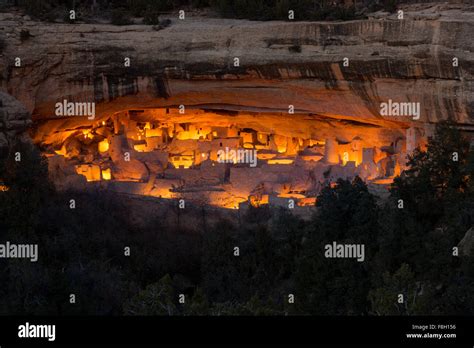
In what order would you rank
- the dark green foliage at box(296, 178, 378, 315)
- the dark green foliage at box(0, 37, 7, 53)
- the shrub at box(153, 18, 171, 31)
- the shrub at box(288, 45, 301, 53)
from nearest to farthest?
1. the dark green foliage at box(296, 178, 378, 315)
2. the shrub at box(288, 45, 301, 53)
3. the dark green foliage at box(0, 37, 7, 53)
4. the shrub at box(153, 18, 171, 31)

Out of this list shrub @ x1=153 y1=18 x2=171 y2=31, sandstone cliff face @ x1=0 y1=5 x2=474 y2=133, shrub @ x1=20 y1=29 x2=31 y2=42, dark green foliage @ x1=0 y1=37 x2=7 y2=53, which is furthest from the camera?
shrub @ x1=153 y1=18 x2=171 y2=31

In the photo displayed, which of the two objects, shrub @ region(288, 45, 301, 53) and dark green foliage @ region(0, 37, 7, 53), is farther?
dark green foliage @ region(0, 37, 7, 53)

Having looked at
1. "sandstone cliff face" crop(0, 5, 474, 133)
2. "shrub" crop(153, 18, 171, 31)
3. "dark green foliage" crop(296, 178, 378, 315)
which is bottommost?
"dark green foliage" crop(296, 178, 378, 315)

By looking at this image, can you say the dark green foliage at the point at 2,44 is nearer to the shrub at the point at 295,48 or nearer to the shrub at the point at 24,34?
the shrub at the point at 24,34

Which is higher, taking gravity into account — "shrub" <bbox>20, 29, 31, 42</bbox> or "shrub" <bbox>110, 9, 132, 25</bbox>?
"shrub" <bbox>110, 9, 132, 25</bbox>

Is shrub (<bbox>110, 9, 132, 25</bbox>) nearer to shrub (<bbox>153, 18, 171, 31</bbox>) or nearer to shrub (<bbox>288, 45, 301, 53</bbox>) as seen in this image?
shrub (<bbox>153, 18, 171, 31</bbox>)

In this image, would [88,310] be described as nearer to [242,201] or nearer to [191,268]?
[191,268]

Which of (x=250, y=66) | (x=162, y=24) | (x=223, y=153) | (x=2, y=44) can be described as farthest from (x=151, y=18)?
(x=223, y=153)

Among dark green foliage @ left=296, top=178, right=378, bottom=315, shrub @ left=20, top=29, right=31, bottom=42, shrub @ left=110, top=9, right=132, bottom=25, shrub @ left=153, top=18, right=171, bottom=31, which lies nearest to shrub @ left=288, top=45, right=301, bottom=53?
shrub @ left=153, top=18, right=171, bottom=31
